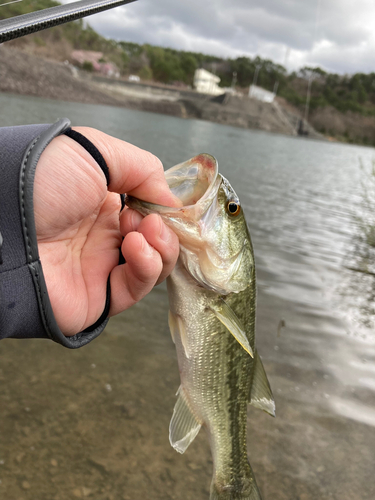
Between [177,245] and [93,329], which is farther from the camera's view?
[93,329]

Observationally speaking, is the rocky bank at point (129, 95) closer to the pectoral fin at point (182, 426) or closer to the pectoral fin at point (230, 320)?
the pectoral fin at point (182, 426)

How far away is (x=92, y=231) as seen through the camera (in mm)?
1917

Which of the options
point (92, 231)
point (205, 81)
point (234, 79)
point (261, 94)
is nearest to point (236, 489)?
point (92, 231)

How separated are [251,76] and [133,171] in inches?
5188

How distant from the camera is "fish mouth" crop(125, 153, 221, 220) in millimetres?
1626

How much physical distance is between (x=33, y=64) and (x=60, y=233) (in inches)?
2312

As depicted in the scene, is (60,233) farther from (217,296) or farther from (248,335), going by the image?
(248,335)

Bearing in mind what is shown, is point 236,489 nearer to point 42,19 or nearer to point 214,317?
point 214,317

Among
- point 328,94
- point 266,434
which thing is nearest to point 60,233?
point 266,434

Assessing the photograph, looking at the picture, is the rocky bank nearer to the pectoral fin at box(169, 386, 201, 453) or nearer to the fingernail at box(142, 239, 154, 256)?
the pectoral fin at box(169, 386, 201, 453)

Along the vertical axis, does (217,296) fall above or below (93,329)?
above

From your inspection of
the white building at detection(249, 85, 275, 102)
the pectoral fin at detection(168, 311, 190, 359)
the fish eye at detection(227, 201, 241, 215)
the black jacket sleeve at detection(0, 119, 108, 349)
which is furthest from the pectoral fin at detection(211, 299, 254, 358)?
the white building at detection(249, 85, 275, 102)

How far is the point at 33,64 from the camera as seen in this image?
170 ft

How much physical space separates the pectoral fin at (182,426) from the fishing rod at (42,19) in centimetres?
173
